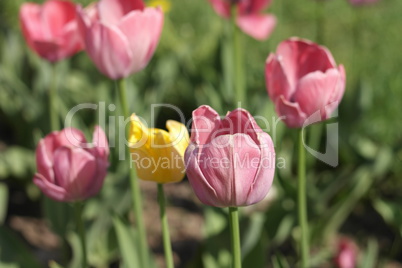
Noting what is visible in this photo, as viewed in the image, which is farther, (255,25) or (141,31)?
(255,25)

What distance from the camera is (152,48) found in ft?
4.01

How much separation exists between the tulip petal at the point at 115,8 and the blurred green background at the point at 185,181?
375mm

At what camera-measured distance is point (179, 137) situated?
3.28ft

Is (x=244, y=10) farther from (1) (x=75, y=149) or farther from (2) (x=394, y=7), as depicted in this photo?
(2) (x=394, y=7)

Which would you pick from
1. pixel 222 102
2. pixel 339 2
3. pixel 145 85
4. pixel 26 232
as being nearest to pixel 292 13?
pixel 339 2

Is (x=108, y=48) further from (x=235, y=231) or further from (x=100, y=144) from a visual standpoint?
(x=235, y=231)

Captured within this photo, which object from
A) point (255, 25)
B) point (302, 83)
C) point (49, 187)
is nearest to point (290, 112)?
point (302, 83)

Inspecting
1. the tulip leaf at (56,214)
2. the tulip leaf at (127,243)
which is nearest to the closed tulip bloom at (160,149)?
the tulip leaf at (127,243)

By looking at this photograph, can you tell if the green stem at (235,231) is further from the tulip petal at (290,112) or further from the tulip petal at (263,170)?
the tulip petal at (290,112)

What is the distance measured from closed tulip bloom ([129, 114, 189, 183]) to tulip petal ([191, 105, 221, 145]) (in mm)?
109

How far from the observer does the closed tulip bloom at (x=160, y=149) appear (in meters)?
0.99

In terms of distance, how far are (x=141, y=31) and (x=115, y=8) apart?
0.30ft

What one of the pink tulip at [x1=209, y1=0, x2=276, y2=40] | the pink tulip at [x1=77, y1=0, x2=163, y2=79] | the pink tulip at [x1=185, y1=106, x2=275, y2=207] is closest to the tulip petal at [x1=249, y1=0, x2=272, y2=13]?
the pink tulip at [x1=209, y1=0, x2=276, y2=40]

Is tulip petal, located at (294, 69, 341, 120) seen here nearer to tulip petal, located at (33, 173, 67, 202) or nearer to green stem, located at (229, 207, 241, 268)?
green stem, located at (229, 207, 241, 268)
